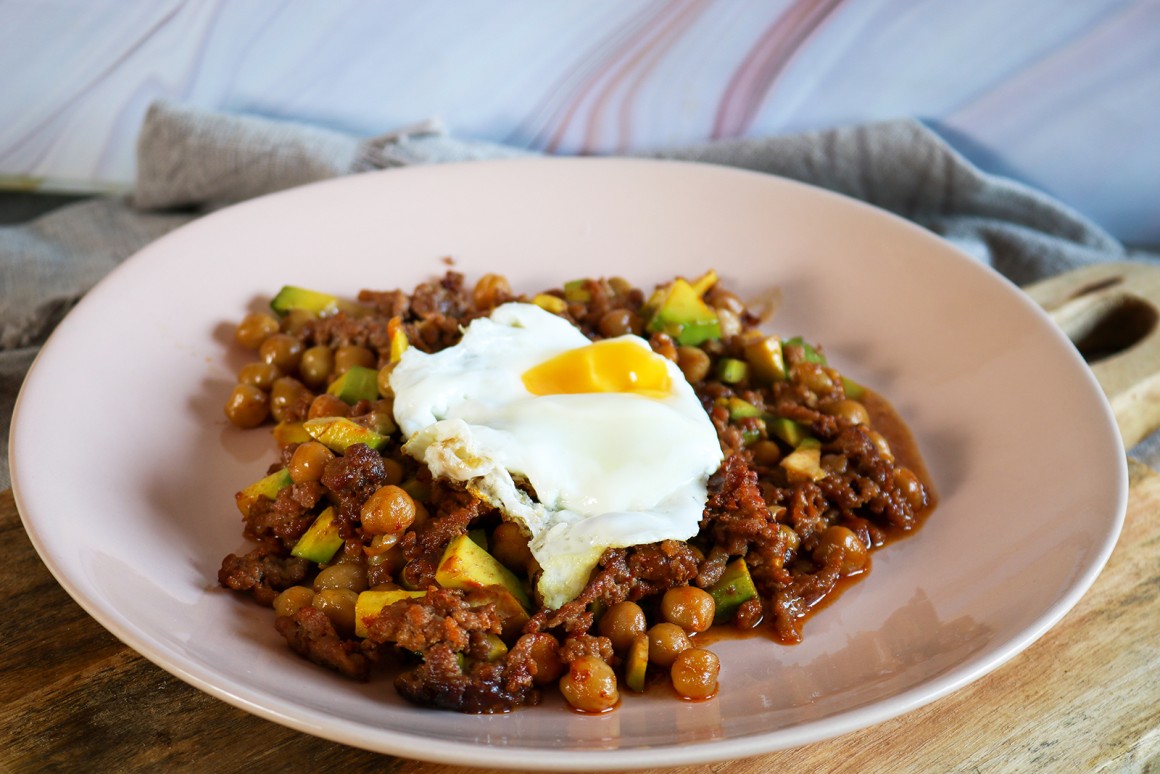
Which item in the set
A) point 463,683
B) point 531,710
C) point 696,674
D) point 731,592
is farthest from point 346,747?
point 731,592

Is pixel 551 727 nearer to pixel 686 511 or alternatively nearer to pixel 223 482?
pixel 686 511

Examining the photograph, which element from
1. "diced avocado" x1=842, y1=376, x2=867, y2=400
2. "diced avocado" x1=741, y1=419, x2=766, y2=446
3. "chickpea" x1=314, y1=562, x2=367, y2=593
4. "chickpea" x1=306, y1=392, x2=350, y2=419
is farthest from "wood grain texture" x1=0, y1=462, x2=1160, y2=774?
"diced avocado" x1=842, y1=376, x2=867, y2=400

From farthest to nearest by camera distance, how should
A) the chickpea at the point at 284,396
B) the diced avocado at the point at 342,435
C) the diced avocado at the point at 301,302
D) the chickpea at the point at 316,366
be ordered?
the diced avocado at the point at 301,302 → the chickpea at the point at 316,366 → the chickpea at the point at 284,396 → the diced avocado at the point at 342,435

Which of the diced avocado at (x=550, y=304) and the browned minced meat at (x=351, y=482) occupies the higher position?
the browned minced meat at (x=351, y=482)

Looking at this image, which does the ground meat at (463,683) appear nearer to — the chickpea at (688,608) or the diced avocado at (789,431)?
the chickpea at (688,608)

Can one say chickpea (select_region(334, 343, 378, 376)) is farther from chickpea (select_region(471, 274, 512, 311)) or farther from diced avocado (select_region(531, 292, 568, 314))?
→ diced avocado (select_region(531, 292, 568, 314))

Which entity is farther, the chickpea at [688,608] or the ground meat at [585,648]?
the chickpea at [688,608]

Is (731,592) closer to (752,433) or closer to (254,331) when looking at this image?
(752,433)

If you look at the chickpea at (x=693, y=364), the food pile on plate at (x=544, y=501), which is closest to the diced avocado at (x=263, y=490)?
the food pile on plate at (x=544, y=501)
